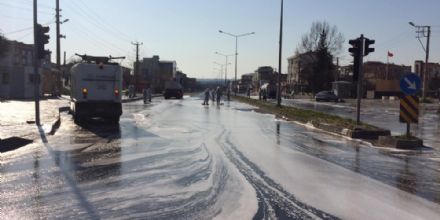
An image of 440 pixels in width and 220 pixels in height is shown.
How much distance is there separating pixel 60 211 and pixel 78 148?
23.9ft

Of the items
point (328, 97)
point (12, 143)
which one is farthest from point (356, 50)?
point (328, 97)

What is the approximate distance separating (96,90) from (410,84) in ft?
42.0

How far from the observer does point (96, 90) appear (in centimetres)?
2269

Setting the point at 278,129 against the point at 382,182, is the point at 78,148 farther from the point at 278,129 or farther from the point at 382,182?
the point at 278,129

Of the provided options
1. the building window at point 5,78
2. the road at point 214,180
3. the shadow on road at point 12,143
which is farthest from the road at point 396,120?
the building window at point 5,78

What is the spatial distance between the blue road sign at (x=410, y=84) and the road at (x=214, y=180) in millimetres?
2330

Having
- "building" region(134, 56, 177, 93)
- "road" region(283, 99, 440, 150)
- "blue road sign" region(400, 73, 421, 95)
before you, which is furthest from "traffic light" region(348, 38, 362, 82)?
"building" region(134, 56, 177, 93)

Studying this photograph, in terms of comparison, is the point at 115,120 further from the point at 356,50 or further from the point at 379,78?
the point at 379,78

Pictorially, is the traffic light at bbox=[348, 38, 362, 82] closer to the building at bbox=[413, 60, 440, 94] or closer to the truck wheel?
the truck wheel

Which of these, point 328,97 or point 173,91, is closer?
point 173,91

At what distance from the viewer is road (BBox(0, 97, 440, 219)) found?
7.32m

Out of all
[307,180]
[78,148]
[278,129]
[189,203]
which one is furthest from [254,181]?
[278,129]

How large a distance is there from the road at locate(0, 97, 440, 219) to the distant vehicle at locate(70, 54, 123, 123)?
20.3 ft

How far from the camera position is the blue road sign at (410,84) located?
16656mm
